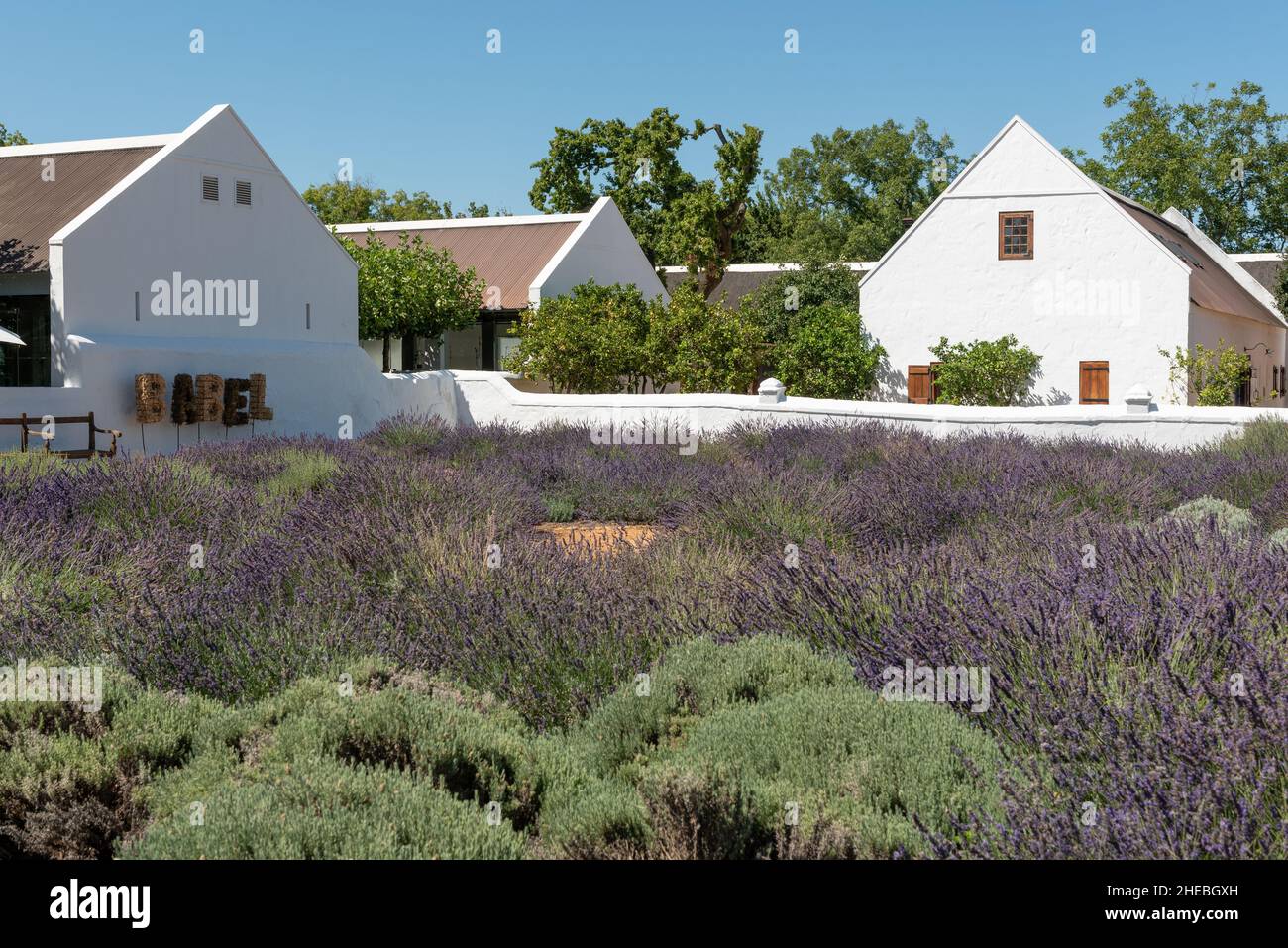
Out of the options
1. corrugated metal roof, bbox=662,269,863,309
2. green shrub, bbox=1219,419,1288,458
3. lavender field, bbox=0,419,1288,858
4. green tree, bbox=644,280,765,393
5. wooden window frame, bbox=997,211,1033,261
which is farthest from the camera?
corrugated metal roof, bbox=662,269,863,309

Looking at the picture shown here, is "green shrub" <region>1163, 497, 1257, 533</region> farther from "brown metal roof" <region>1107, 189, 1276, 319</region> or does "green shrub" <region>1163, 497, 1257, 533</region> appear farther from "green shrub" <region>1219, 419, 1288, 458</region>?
"brown metal roof" <region>1107, 189, 1276, 319</region>

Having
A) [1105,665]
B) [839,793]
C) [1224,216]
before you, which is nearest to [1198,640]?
[1105,665]

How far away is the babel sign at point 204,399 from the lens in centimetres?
1930

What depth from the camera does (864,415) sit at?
1828 cm

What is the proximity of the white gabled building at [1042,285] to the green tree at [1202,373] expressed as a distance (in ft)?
0.89

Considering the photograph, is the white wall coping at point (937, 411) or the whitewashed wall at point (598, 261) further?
the whitewashed wall at point (598, 261)

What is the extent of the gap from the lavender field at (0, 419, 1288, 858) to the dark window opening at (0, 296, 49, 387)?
12368mm

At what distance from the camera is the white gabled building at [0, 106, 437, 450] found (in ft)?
61.8

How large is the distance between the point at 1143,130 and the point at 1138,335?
28.3 meters

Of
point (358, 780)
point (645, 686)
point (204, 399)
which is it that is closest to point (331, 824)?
point (358, 780)

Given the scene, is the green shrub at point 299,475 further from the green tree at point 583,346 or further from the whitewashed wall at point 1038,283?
the whitewashed wall at point 1038,283

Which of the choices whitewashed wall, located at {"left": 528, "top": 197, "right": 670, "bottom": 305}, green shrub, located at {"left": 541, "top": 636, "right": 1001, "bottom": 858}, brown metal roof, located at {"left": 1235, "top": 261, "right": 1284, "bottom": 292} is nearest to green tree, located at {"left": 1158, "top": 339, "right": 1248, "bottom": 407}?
whitewashed wall, located at {"left": 528, "top": 197, "right": 670, "bottom": 305}

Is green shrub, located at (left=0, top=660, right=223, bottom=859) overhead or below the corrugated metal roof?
below

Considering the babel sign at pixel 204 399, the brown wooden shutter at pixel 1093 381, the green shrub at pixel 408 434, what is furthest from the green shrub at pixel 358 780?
the brown wooden shutter at pixel 1093 381
